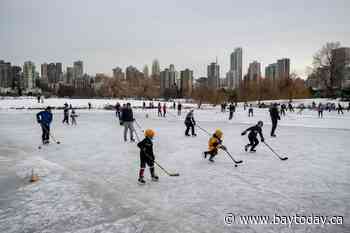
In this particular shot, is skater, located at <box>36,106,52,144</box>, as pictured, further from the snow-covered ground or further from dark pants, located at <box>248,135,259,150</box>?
dark pants, located at <box>248,135,259,150</box>

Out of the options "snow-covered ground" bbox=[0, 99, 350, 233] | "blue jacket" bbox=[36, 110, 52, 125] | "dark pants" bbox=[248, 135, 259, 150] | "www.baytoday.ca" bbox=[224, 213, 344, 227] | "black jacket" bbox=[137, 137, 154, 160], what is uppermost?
"blue jacket" bbox=[36, 110, 52, 125]

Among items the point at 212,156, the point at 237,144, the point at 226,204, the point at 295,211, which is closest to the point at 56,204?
the point at 226,204

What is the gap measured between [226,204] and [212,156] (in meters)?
3.58

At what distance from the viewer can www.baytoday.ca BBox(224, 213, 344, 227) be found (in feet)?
14.1

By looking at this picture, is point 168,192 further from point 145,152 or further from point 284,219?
point 284,219

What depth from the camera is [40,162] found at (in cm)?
805

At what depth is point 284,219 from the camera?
4.43 m

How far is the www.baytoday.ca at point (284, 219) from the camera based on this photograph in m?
4.30

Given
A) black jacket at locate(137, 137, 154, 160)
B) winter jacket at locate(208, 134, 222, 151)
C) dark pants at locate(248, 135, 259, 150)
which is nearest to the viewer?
black jacket at locate(137, 137, 154, 160)

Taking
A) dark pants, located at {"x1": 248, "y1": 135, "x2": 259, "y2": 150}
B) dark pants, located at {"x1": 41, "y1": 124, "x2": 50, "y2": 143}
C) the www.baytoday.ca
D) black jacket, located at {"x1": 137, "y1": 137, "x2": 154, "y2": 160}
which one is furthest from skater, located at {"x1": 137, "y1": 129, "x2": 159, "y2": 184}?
dark pants, located at {"x1": 41, "y1": 124, "x2": 50, "y2": 143}

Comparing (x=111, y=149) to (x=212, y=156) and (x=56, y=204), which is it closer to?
(x=212, y=156)

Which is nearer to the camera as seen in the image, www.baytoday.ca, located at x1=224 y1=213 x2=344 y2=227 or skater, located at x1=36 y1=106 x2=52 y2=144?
www.baytoday.ca, located at x1=224 y1=213 x2=344 y2=227

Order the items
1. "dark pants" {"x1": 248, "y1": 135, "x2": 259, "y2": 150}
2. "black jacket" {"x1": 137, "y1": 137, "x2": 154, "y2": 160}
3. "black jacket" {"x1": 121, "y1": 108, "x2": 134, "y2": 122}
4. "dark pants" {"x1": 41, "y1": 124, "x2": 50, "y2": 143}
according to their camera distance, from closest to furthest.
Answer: "black jacket" {"x1": 137, "y1": 137, "x2": 154, "y2": 160} < "dark pants" {"x1": 248, "y1": 135, "x2": 259, "y2": 150} < "dark pants" {"x1": 41, "y1": 124, "x2": 50, "y2": 143} < "black jacket" {"x1": 121, "y1": 108, "x2": 134, "y2": 122}

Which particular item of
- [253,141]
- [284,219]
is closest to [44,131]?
[253,141]
